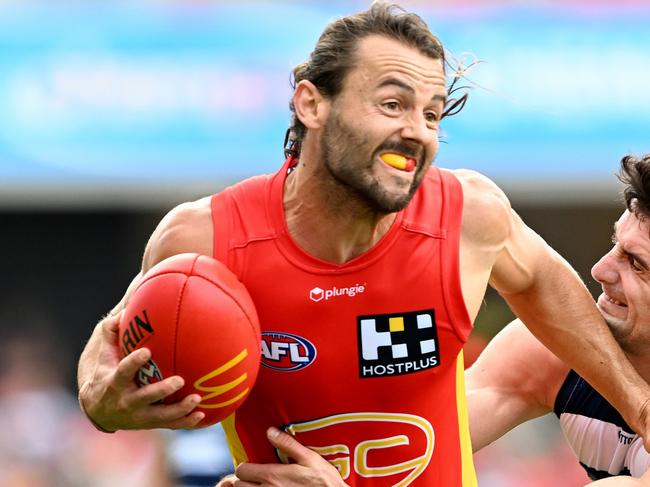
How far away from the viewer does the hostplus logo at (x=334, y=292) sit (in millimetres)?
4746

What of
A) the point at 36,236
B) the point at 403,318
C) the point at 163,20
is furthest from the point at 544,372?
the point at 36,236

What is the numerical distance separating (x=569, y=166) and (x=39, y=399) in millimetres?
5556

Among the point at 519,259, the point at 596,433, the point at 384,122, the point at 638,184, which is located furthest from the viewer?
the point at 596,433

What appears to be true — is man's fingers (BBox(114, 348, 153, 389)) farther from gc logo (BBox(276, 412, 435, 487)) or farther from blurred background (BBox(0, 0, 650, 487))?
blurred background (BBox(0, 0, 650, 487))

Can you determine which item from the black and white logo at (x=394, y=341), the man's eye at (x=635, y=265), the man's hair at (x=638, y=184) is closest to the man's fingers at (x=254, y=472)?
the black and white logo at (x=394, y=341)

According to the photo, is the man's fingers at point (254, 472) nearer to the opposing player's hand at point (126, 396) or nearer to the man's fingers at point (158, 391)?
the opposing player's hand at point (126, 396)

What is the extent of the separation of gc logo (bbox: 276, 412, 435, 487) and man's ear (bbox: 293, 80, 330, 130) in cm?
109

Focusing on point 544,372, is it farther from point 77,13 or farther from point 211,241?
point 77,13

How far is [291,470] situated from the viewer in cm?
478

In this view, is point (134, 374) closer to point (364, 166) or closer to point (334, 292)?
point (334, 292)

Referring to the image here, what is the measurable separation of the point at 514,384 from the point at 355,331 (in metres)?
1.46

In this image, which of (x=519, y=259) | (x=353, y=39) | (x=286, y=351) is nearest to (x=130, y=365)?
(x=286, y=351)

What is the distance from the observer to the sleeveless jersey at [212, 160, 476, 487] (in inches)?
187

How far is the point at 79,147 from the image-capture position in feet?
41.0
